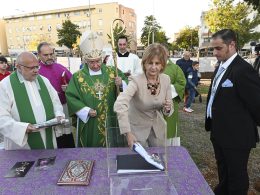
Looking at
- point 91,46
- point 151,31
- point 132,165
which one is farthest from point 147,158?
point 151,31

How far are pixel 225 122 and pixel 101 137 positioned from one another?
1.41 m

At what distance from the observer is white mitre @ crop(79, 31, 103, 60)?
3215mm

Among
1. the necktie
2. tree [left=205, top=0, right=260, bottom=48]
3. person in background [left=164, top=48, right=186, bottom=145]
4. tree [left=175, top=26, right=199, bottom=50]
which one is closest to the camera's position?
the necktie

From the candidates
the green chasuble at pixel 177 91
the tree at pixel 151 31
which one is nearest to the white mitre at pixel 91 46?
the tree at pixel 151 31

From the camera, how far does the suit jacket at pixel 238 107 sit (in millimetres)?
2473

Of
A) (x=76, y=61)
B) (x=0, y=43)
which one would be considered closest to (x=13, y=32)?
(x=0, y=43)

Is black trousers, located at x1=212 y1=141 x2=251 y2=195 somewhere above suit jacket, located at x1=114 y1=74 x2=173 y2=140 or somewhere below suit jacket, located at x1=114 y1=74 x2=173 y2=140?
below

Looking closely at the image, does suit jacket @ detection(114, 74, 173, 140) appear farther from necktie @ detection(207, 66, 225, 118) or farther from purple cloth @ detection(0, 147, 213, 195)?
necktie @ detection(207, 66, 225, 118)

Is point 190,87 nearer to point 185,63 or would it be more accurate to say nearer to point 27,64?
point 185,63

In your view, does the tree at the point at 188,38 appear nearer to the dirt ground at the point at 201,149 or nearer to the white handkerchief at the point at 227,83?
the dirt ground at the point at 201,149

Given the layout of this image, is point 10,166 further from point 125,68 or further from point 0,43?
point 0,43

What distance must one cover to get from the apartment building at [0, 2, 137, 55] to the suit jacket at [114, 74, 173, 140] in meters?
61.4

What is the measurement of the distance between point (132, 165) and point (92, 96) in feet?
4.65

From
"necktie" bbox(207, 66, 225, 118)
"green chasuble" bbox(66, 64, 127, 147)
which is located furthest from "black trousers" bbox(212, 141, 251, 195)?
"green chasuble" bbox(66, 64, 127, 147)
